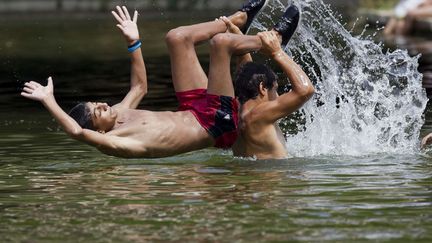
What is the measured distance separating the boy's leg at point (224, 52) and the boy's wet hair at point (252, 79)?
165mm

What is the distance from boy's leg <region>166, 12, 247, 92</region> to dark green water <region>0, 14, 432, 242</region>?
0.76 m

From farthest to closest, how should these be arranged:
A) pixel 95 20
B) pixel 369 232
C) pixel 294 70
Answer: pixel 95 20 < pixel 294 70 < pixel 369 232

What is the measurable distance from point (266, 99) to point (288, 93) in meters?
0.27

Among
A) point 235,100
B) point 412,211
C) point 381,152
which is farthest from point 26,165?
point 412,211

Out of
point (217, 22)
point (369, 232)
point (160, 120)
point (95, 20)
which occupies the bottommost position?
point (369, 232)

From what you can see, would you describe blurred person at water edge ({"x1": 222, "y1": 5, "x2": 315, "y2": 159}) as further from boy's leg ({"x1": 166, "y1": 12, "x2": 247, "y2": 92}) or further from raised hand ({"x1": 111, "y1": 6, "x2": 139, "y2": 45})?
raised hand ({"x1": 111, "y1": 6, "x2": 139, "y2": 45})

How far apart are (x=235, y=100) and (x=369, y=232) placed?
374 cm

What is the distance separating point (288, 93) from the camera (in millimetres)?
11641

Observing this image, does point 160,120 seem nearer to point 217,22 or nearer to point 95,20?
point 217,22

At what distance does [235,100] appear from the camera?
483 inches

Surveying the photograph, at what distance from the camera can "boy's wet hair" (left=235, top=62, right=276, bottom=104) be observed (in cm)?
1175

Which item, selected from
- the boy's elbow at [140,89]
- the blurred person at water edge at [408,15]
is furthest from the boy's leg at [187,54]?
the blurred person at water edge at [408,15]

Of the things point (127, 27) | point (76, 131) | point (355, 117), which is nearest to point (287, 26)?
point (355, 117)

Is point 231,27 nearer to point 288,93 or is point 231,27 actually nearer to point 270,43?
point 270,43
